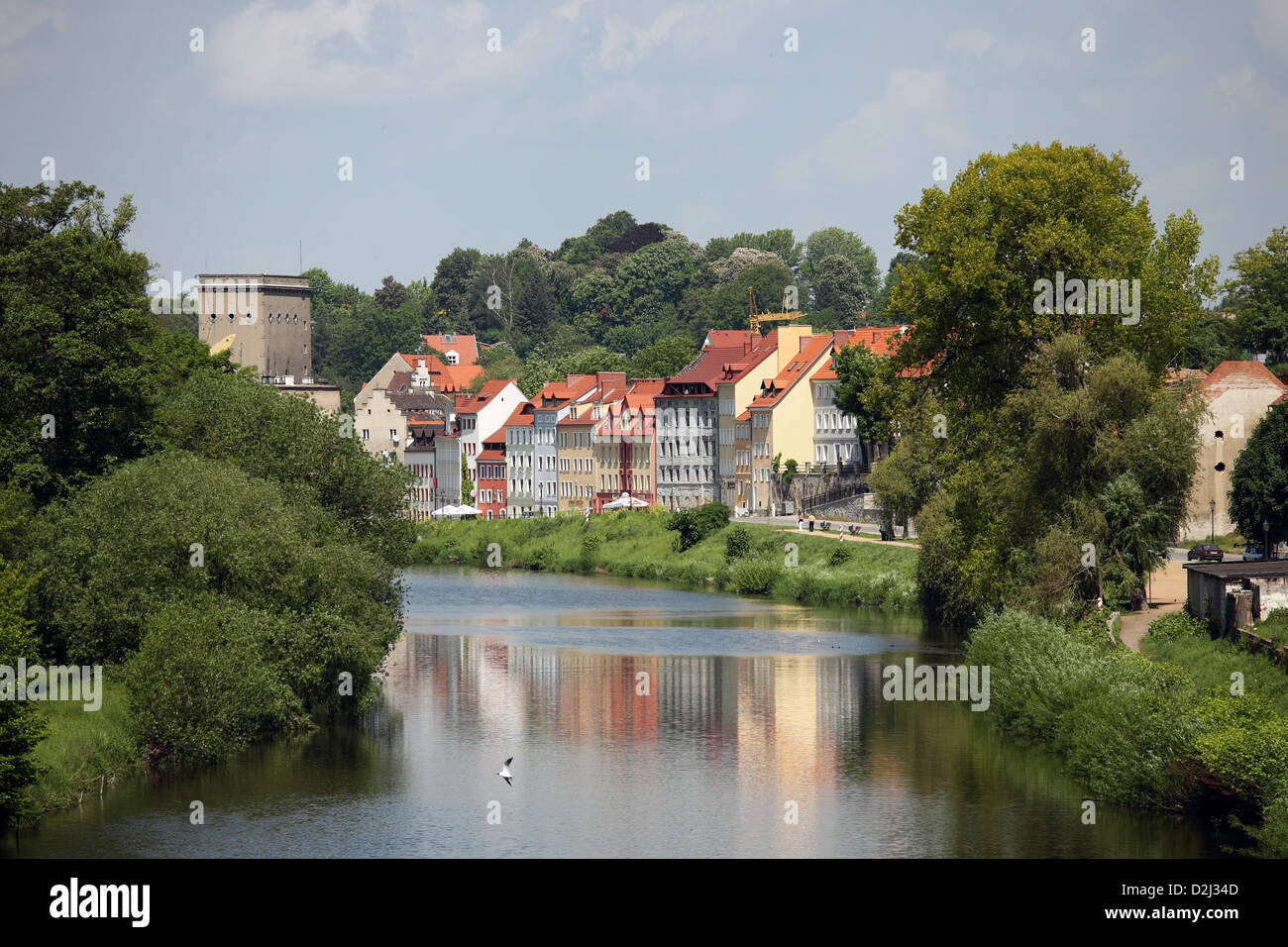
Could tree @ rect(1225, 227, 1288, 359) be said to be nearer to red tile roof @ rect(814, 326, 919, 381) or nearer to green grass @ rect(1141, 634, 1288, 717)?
red tile roof @ rect(814, 326, 919, 381)

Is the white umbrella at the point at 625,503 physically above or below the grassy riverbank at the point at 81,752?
above

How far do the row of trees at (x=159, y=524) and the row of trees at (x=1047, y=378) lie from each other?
18.1m

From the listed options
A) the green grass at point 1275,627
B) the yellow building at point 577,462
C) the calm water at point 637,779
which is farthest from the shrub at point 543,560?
the green grass at point 1275,627

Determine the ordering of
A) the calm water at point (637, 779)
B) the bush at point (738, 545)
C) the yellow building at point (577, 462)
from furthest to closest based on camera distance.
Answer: the yellow building at point (577, 462), the bush at point (738, 545), the calm water at point (637, 779)

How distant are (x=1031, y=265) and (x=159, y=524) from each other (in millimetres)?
27909

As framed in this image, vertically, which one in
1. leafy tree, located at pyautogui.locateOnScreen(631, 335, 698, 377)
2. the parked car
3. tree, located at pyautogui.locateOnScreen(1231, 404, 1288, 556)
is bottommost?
the parked car

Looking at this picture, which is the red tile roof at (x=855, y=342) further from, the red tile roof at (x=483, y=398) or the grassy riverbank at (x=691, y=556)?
the red tile roof at (x=483, y=398)

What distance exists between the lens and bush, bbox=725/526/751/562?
319 ft

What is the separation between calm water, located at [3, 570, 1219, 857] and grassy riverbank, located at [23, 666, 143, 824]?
65 cm

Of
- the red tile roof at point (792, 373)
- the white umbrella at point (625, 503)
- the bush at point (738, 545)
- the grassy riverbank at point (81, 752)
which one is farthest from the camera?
the white umbrella at point (625, 503)

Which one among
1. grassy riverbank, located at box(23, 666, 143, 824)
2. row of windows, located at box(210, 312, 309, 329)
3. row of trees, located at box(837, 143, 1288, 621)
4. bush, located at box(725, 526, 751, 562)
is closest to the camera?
grassy riverbank, located at box(23, 666, 143, 824)

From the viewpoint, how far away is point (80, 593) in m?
45.1

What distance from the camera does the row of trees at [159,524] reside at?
137ft

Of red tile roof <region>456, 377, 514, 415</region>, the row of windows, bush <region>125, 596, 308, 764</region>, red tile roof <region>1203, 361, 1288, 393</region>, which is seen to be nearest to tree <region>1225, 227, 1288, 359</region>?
red tile roof <region>1203, 361, 1288, 393</region>
